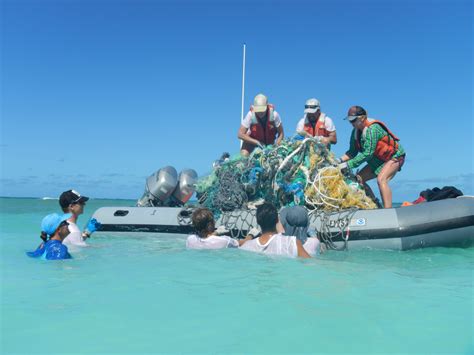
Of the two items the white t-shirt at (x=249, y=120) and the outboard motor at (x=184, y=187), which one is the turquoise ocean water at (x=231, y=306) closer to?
the white t-shirt at (x=249, y=120)

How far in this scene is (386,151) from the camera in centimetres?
655

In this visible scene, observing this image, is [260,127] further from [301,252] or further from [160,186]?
[301,252]

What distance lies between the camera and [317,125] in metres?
7.27

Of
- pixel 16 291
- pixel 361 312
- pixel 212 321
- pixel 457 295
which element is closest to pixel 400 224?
pixel 457 295

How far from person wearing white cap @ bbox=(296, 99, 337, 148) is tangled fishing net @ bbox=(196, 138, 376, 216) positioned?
66 centimetres

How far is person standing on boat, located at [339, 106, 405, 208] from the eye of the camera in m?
6.48

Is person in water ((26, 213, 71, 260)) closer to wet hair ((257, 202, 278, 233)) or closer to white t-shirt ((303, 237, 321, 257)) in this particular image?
wet hair ((257, 202, 278, 233))

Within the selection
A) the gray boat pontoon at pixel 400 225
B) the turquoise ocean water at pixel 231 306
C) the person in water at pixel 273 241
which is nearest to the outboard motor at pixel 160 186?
the gray boat pontoon at pixel 400 225

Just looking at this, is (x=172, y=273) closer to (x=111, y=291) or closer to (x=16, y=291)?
(x=111, y=291)

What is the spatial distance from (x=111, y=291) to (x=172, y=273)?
0.74m

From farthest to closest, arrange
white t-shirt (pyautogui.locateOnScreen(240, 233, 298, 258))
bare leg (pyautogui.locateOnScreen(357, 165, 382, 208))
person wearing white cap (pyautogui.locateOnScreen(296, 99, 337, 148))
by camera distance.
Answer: person wearing white cap (pyautogui.locateOnScreen(296, 99, 337, 148))
bare leg (pyautogui.locateOnScreen(357, 165, 382, 208))
white t-shirt (pyautogui.locateOnScreen(240, 233, 298, 258))

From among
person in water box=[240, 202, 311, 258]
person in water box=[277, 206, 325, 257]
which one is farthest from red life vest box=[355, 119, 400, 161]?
person in water box=[240, 202, 311, 258]

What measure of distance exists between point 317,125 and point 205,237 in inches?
123

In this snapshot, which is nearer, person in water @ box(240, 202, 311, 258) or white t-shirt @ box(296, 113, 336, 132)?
person in water @ box(240, 202, 311, 258)
